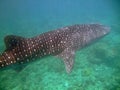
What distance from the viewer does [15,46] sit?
8.76 meters

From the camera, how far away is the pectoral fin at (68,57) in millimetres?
9228

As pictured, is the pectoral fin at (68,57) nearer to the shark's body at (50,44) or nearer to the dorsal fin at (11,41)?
the shark's body at (50,44)

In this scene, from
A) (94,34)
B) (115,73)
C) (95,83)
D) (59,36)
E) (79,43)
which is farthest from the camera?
(94,34)

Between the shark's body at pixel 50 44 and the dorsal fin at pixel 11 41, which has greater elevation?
the dorsal fin at pixel 11 41

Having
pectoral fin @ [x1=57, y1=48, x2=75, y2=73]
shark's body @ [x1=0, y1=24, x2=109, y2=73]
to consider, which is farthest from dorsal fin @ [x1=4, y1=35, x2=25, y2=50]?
pectoral fin @ [x1=57, y1=48, x2=75, y2=73]

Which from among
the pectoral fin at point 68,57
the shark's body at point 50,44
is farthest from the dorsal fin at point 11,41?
the pectoral fin at point 68,57

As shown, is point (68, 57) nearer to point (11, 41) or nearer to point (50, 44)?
point (50, 44)

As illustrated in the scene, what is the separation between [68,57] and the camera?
959cm

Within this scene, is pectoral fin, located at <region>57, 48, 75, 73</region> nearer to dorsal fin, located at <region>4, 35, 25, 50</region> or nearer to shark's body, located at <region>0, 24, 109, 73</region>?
shark's body, located at <region>0, 24, 109, 73</region>

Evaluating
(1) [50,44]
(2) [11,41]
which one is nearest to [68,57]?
(1) [50,44]

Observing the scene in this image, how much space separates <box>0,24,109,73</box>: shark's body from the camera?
862 centimetres

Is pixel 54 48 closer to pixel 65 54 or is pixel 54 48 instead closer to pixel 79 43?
pixel 65 54

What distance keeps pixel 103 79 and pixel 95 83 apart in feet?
1.82

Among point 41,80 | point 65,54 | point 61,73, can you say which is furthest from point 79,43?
point 41,80
